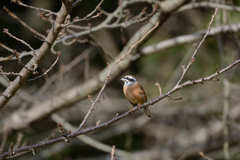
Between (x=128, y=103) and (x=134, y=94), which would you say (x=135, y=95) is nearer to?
(x=134, y=94)

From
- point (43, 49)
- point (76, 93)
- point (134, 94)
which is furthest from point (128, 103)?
point (43, 49)

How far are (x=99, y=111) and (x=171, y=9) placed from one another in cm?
375

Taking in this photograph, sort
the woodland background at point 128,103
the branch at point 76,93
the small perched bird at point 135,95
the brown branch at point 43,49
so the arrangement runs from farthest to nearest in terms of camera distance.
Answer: the woodland background at point 128,103
the branch at point 76,93
the small perched bird at point 135,95
the brown branch at point 43,49

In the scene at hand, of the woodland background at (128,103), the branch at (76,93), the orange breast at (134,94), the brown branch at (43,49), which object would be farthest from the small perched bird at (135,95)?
the brown branch at (43,49)

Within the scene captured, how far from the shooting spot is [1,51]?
8.02 m

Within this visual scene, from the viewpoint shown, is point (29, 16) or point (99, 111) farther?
point (29, 16)

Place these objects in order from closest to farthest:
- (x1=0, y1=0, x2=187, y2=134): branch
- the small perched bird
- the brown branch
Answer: the brown branch < the small perched bird < (x1=0, y1=0, x2=187, y2=134): branch

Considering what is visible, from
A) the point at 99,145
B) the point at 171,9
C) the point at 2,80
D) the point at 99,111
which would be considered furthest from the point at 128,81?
the point at 99,111

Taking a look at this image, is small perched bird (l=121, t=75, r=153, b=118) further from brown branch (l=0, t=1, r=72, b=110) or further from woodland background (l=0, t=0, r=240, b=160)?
brown branch (l=0, t=1, r=72, b=110)

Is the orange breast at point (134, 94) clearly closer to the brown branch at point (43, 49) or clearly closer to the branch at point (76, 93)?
the branch at point (76, 93)

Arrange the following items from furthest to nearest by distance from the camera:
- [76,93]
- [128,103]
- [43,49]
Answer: [128,103], [76,93], [43,49]

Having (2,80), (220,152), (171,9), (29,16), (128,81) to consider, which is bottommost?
(220,152)

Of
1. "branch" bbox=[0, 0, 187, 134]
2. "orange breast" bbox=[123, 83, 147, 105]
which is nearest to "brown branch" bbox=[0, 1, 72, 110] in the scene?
"orange breast" bbox=[123, 83, 147, 105]

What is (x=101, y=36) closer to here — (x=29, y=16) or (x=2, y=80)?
(x=29, y=16)
